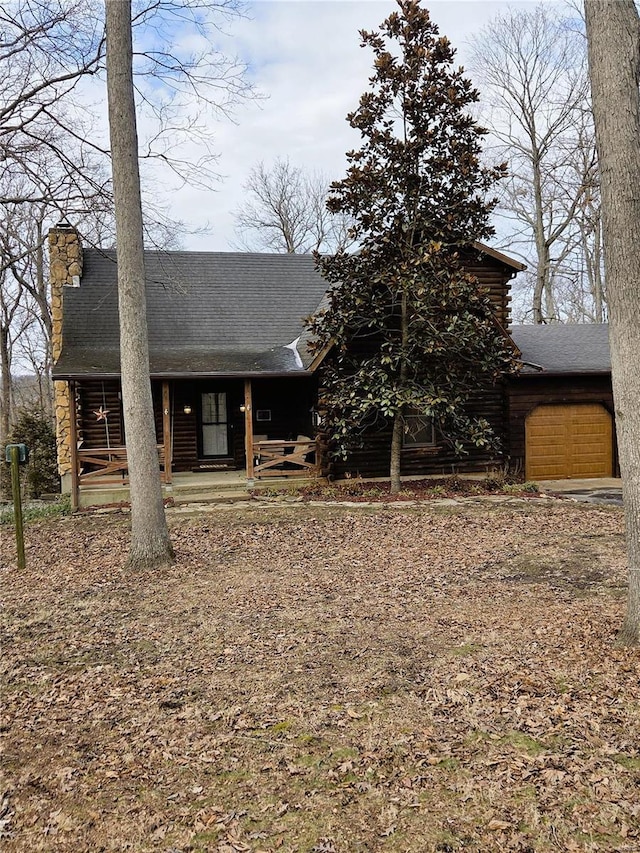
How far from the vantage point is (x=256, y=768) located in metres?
3.21

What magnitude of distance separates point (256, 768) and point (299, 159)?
32.1 meters

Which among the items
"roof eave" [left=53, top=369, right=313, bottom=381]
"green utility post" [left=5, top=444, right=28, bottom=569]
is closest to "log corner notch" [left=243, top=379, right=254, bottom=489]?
"roof eave" [left=53, top=369, right=313, bottom=381]

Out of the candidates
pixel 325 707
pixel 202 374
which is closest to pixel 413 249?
pixel 202 374

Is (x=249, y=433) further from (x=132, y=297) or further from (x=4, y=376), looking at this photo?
(x=4, y=376)

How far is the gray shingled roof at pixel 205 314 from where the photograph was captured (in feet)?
41.7

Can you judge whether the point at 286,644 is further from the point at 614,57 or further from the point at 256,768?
the point at 614,57

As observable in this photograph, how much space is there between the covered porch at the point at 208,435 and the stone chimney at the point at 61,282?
360 millimetres

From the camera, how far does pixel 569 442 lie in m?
14.3

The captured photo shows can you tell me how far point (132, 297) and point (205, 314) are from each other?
7698 mm

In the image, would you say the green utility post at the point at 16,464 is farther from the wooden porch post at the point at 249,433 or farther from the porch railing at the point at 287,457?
the porch railing at the point at 287,457

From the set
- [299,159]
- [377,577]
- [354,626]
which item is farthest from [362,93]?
[299,159]

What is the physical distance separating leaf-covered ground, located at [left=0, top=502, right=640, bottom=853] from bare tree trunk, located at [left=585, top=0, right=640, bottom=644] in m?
1.21

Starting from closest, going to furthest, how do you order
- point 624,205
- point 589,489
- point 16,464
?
1. point 624,205
2. point 16,464
3. point 589,489

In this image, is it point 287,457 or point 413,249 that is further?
point 287,457
